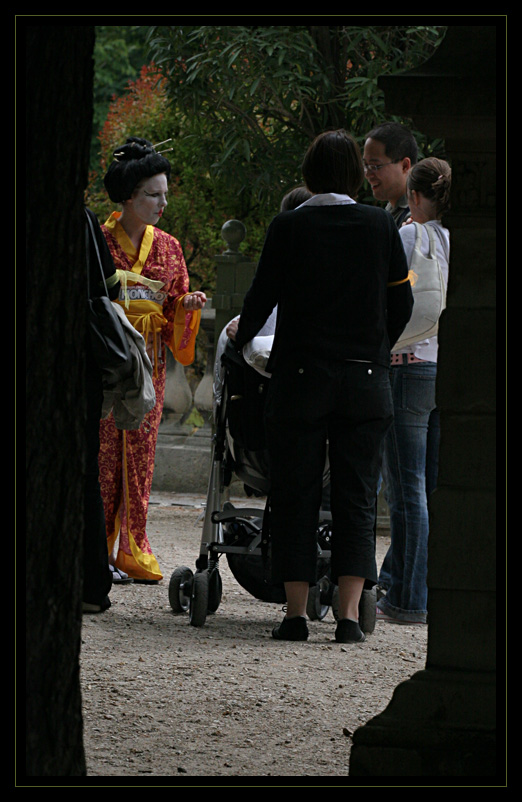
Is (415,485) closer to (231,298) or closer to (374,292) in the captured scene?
(374,292)

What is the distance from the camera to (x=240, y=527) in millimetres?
5734

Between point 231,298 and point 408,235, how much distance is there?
15.7 feet

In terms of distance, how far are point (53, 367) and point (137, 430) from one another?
4038 millimetres

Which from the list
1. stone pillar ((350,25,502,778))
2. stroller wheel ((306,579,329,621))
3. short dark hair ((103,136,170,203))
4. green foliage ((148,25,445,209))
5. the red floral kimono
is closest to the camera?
stone pillar ((350,25,502,778))

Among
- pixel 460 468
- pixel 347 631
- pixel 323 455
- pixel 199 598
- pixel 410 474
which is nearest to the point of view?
pixel 460 468

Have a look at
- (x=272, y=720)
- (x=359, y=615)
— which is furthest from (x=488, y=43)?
(x=359, y=615)

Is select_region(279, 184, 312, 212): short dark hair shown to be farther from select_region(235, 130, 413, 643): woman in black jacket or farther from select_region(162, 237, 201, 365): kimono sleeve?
select_region(162, 237, 201, 365): kimono sleeve

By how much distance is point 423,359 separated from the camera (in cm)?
545

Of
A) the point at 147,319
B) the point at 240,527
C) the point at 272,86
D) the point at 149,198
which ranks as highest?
the point at 272,86

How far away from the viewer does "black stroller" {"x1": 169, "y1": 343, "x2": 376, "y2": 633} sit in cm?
527

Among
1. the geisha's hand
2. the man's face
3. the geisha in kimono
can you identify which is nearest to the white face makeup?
the geisha in kimono

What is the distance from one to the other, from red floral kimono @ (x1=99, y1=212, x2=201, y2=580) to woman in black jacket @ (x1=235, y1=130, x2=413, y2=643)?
5.63ft

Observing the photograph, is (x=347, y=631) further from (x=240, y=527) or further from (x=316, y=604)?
(x=240, y=527)

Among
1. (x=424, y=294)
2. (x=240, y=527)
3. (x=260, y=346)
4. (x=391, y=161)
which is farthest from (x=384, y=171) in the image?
(x=240, y=527)
